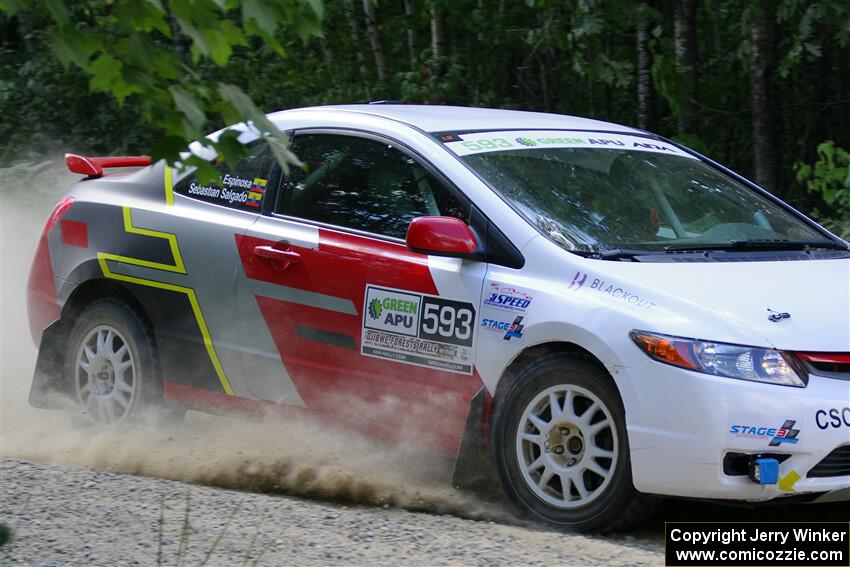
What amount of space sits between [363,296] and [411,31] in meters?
8.52

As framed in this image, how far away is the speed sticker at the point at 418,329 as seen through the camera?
5434 millimetres

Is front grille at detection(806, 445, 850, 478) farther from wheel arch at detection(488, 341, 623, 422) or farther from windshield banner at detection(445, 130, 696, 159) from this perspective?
windshield banner at detection(445, 130, 696, 159)

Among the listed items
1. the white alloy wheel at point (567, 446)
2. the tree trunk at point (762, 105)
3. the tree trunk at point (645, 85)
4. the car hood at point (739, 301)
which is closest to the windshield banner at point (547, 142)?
the car hood at point (739, 301)

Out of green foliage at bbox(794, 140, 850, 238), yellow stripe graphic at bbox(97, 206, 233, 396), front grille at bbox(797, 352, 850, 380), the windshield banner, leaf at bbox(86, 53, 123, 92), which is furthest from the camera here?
green foliage at bbox(794, 140, 850, 238)

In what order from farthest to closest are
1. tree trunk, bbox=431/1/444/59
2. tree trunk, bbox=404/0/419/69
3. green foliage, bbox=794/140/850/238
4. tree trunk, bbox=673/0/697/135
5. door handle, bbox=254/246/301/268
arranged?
tree trunk, bbox=404/0/419/69 → tree trunk, bbox=431/1/444/59 → tree trunk, bbox=673/0/697/135 → green foliage, bbox=794/140/850/238 → door handle, bbox=254/246/301/268

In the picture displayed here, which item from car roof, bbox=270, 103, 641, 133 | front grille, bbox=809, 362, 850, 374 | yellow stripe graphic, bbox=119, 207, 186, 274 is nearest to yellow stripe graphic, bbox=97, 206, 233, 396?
yellow stripe graphic, bbox=119, 207, 186, 274

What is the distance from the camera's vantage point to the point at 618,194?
5875 mm

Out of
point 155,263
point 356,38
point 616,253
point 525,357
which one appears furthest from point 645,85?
point 525,357

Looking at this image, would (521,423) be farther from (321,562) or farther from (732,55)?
(732,55)

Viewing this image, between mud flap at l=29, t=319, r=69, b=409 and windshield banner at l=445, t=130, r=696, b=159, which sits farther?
mud flap at l=29, t=319, r=69, b=409

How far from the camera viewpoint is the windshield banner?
19.3 ft

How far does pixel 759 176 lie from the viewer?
1045 cm

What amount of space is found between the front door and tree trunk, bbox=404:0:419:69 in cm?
694

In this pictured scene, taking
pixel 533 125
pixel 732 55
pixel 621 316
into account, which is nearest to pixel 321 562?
pixel 621 316
